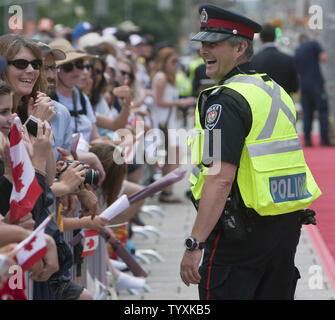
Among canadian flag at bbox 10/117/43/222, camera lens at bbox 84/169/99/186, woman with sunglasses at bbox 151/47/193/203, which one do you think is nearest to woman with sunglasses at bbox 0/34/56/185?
camera lens at bbox 84/169/99/186

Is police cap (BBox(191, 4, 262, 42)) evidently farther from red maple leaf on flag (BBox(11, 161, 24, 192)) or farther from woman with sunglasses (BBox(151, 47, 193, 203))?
woman with sunglasses (BBox(151, 47, 193, 203))

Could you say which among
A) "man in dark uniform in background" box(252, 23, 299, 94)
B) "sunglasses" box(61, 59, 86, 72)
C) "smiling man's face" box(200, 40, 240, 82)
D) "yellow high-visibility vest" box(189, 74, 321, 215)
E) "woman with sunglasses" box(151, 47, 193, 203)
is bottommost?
"woman with sunglasses" box(151, 47, 193, 203)

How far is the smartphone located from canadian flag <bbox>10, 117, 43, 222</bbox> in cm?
82

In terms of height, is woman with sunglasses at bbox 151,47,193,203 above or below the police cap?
below

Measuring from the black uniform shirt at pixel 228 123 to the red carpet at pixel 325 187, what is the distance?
4.53 metres

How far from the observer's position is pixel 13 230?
3.47 m

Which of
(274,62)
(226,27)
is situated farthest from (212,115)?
(274,62)

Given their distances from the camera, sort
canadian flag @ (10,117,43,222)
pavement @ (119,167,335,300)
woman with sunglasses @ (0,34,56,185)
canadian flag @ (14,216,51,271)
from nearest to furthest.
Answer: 1. canadian flag @ (14,216,51,271)
2. canadian flag @ (10,117,43,222)
3. woman with sunglasses @ (0,34,56,185)
4. pavement @ (119,167,335,300)

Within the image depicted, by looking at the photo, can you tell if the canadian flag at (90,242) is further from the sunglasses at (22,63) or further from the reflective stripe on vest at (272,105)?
the reflective stripe on vest at (272,105)

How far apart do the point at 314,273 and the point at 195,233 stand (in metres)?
3.88

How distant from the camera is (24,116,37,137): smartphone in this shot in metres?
4.48

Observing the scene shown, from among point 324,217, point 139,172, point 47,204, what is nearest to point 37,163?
point 47,204

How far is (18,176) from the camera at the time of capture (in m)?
3.63

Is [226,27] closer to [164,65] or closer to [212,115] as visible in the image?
[212,115]
